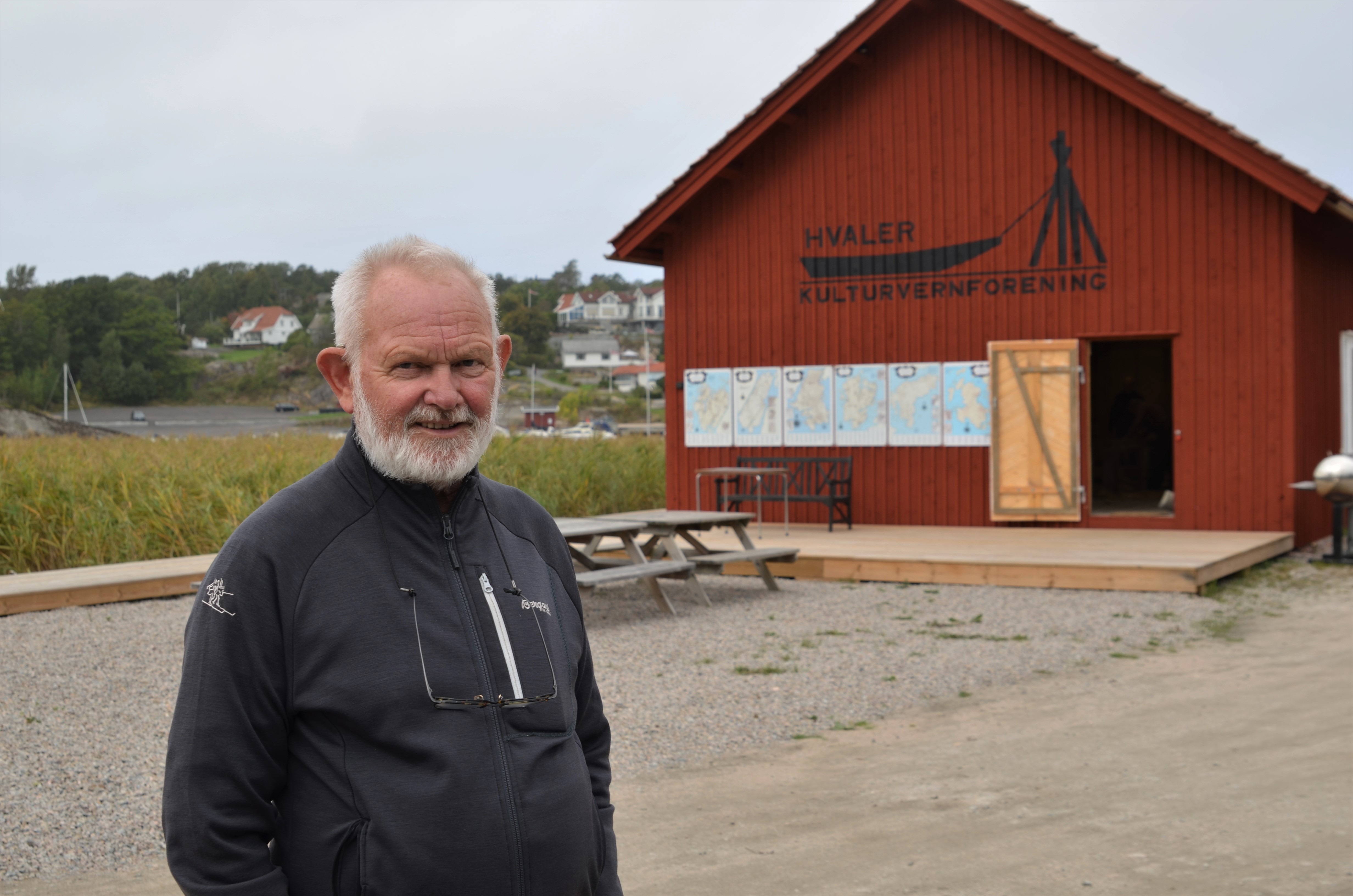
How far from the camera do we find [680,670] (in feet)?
24.1

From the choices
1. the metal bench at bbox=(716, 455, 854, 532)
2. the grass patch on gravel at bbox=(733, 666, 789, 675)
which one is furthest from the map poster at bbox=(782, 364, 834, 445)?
the grass patch on gravel at bbox=(733, 666, 789, 675)

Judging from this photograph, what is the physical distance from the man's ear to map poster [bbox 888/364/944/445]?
11818mm

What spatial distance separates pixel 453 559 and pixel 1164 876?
2.91 meters

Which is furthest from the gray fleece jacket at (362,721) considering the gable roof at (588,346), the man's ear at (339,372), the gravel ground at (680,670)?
the gable roof at (588,346)

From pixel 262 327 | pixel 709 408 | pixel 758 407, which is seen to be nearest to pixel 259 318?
pixel 262 327

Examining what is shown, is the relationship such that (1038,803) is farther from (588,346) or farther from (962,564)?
(588,346)

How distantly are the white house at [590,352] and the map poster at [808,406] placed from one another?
99.4 m

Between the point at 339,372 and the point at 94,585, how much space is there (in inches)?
318

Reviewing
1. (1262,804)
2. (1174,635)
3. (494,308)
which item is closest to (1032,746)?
(1262,804)

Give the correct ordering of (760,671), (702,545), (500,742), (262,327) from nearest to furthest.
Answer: (500,742), (760,671), (702,545), (262,327)

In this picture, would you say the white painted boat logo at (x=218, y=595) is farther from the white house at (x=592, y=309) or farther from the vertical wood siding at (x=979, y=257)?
the white house at (x=592, y=309)

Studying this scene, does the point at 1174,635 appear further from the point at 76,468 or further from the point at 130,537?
the point at 76,468

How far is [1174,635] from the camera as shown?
8352mm

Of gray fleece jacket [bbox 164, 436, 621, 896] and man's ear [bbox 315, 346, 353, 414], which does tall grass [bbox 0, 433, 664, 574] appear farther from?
gray fleece jacket [bbox 164, 436, 621, 896]
